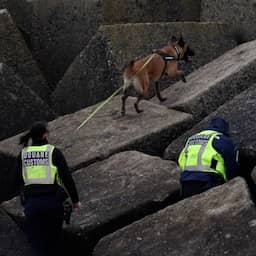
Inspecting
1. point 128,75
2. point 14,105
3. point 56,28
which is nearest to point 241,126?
point 128,75

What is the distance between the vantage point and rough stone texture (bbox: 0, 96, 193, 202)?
7531 mm

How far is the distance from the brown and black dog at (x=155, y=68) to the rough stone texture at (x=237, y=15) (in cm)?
157

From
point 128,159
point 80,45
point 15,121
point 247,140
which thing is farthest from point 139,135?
point 80,45

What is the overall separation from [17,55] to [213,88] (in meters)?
3.27

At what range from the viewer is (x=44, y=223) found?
216 inches

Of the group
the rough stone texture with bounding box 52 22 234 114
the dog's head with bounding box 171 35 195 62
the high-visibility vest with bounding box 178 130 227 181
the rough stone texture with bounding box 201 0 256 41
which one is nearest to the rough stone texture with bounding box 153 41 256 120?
the dog's head with bounding box 171 35 195 62

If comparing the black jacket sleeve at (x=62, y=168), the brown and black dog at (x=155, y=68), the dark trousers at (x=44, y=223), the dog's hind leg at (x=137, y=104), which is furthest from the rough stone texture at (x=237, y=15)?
the dark trousers at (x=44, y=223)

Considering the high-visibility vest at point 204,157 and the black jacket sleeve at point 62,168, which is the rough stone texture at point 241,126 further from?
the black jacket sleeve at point 62,168

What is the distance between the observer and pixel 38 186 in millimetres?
5461

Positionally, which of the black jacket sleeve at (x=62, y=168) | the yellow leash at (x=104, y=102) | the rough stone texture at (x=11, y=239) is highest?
the black jacket sleeve at (x=62, y=168)

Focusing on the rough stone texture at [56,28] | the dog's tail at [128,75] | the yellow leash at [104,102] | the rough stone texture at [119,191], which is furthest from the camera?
the rough stone texture at [56,28]

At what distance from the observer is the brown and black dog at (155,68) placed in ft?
26.1

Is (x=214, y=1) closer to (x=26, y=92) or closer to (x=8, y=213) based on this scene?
(x=26, y=92)

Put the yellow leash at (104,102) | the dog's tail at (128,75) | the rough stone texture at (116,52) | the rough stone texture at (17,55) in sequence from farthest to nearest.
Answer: the rough stone texture at (17,55), the rough stone texture at (116,52), the yellow leash at (104,102), the dog's tail at (128,75)
